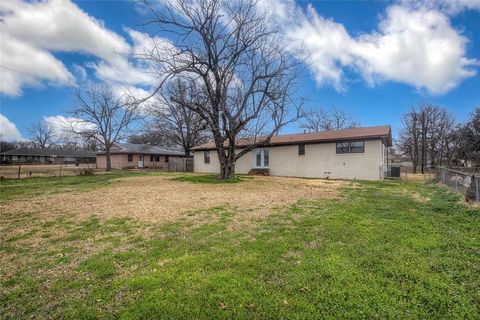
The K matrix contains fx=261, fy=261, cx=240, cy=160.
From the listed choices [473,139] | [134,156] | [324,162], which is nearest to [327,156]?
[324,162]

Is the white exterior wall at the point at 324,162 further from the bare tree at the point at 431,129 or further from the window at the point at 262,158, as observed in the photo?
the bare tree at the point at 431,129

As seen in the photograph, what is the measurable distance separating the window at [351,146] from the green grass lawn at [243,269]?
1135cm

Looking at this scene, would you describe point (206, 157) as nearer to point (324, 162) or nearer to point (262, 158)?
point (262, 158)

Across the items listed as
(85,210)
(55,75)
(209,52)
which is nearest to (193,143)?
(55,75)

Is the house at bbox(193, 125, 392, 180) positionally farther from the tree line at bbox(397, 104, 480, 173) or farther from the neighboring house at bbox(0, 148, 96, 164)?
the neighboring house at bbox(0, 148, 96, 164)

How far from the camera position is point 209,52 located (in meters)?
14.2

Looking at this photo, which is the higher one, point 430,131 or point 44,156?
point 430,131

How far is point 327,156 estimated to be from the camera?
18.0 m

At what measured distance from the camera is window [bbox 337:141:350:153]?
1723cm

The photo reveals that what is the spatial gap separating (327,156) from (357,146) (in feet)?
6.69

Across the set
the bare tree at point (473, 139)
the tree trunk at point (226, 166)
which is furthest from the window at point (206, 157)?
the bare tree at point (473, 139)

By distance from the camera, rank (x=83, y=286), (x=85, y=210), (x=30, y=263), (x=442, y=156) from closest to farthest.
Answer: (x=83, y=286)
(x=30, y=263)
(x=85, y=210)
(x=442, y=156)

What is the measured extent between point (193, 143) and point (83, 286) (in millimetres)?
31336

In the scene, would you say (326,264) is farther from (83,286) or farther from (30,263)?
(30,263)
